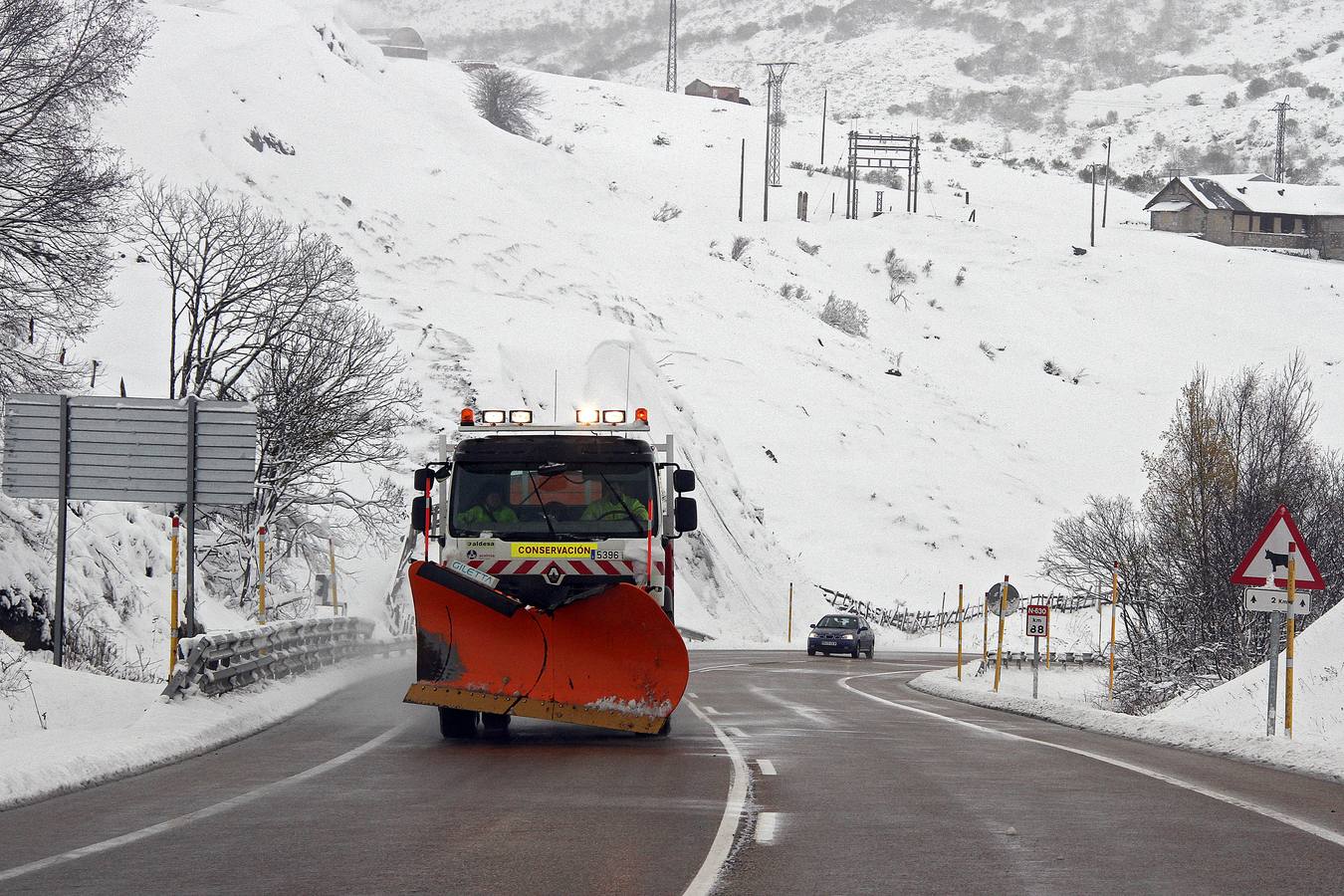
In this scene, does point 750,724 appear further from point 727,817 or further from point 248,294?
point 248,294

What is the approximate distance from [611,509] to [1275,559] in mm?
7221

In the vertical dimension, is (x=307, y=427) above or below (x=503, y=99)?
below

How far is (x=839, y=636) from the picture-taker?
4428 cm

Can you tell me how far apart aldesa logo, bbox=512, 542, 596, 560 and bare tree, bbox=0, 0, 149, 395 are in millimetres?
9182

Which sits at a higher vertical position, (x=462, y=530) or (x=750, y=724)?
(x=462, y=530)

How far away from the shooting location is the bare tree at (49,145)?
66.2ft

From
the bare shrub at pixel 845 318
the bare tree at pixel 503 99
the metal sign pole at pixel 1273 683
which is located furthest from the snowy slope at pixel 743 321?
the metal sign pole at pixel 1273 683

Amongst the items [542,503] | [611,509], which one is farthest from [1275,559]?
[542,503]

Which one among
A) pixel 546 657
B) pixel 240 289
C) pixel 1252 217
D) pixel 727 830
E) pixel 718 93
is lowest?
pixel 727 830

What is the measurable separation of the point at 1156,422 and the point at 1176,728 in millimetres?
62019

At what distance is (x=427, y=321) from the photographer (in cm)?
5247

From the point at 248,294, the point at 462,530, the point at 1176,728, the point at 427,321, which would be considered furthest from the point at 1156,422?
the point at 462,530

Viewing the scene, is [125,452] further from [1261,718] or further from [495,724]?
[1261,718]

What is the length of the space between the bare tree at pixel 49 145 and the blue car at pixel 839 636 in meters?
26.7
